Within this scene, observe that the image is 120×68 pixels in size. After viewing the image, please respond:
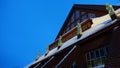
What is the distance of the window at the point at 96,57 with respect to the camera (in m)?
10.6

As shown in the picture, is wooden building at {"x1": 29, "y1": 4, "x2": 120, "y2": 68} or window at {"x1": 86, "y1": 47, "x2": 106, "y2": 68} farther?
window at {"x1": 86, "y1": 47, "x2": 106, "y2": 68}

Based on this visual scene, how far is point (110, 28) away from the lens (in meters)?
9.90

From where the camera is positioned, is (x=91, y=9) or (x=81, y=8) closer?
(x=91, y=9)

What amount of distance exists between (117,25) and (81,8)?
1563 centimetres

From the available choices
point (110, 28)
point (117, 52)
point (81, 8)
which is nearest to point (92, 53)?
point (110, 28)

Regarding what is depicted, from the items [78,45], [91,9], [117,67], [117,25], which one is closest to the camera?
[117,67]

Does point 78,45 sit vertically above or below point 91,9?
below

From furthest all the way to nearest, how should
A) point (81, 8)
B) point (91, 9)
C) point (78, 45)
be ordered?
1. point (81, 8)
2. point (91, 9)
3. point (78, 45)

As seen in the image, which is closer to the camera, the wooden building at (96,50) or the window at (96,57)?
the wooden building at (96,50)

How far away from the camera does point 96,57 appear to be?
11.2 metres

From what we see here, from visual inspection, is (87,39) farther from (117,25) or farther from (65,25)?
(65,25)

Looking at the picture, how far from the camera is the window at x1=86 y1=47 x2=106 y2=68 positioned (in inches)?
419

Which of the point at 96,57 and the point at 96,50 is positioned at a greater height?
the point at 96,50

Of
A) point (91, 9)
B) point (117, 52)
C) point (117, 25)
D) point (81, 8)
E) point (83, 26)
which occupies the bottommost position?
point (117, 52)
